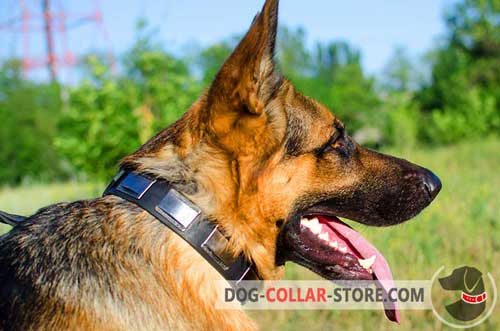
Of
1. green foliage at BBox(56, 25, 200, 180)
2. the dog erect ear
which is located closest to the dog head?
the dog erect ear

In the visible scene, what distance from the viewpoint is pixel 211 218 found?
2.70 m

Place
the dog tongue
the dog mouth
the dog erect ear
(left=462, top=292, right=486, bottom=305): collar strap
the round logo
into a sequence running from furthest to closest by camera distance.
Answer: (left=462, top=292, right=486, bottom=305): collar strap
the round logo
the dog tongue
the dog mouth
the dog erect ear

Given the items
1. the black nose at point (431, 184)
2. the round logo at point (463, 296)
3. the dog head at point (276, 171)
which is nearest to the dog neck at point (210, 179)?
the dog head at point (276, 171)

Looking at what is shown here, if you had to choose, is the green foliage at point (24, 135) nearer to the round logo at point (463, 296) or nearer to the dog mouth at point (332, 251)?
the round logo at point (463, 296)

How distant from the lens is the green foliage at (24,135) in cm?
1998

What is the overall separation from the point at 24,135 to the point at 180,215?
19.1 metres

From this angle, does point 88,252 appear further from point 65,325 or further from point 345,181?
point 345,181

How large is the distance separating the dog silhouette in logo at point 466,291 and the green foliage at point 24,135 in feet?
54.7

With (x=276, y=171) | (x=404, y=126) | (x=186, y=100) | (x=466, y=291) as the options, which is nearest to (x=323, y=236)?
(x=276, y=171)

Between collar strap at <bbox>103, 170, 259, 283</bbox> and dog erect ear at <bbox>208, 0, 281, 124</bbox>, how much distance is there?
442mm

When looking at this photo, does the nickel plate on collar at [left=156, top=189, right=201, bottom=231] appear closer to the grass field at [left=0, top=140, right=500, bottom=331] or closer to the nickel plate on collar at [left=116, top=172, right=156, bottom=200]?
the nickel plate on collar at [left=116, top=172, right=156, bottom=200]

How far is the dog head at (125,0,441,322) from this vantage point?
2.70 meters

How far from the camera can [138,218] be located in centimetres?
269

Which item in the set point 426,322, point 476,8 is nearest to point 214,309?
point 426,322
